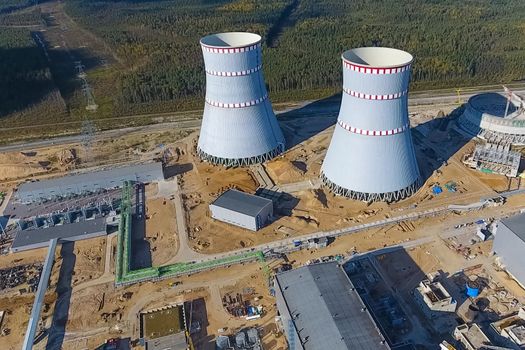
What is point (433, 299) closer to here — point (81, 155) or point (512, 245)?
point (512, 245)

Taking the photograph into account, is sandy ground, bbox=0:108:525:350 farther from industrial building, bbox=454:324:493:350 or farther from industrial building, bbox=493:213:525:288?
industrial building, bbox=454:324:493:350

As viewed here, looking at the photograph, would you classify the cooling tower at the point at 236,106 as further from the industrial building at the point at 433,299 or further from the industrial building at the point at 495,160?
the industrial building at the point at 433,299

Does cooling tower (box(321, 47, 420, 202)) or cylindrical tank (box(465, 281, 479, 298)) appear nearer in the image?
cylindrical tank (box(465, 281, 479, 298))

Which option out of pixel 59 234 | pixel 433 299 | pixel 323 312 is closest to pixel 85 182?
pixel 59 234

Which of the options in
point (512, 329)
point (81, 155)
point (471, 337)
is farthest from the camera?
point (81, 155)

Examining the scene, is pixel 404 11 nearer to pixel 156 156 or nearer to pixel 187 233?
pixel 156 156

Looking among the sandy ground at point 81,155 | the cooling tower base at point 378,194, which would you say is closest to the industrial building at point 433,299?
the cooling tower base at point 378,194

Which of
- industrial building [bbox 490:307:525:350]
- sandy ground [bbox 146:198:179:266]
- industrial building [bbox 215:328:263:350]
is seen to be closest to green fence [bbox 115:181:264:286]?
sandy ground [bbox 146:198:179:266]
